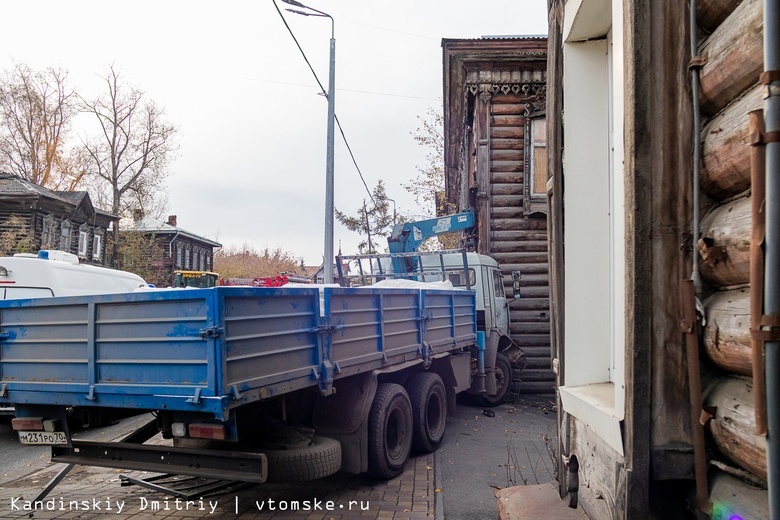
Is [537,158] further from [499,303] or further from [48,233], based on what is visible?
[48,233]

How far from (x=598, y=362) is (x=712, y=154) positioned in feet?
5.71

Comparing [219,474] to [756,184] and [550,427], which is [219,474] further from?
[550,427]

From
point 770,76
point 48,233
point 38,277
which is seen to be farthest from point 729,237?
point 48,233

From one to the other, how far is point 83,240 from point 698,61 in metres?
40.5

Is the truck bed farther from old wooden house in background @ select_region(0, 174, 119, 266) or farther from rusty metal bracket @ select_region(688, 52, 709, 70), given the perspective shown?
old wooden house in background @ select_region(0, 174, 119, 266)

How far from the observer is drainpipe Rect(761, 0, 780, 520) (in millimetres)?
1559

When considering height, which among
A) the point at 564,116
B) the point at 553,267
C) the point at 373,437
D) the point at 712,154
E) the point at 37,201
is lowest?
the point at 373,437

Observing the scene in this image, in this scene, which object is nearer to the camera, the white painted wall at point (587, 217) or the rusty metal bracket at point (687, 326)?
the rusty metal bracket at point (687, 326)

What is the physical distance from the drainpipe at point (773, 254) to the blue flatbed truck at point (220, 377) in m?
3.21

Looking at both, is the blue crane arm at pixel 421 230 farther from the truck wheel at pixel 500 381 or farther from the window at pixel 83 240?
the window at pixel 83 240

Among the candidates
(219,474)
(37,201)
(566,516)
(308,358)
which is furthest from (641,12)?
(37,201)

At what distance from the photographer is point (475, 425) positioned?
31.0 ft

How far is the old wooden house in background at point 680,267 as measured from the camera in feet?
6.23

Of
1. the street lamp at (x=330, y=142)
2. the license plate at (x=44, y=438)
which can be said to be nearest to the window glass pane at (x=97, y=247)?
the street lamp at (x=330, y=142)
